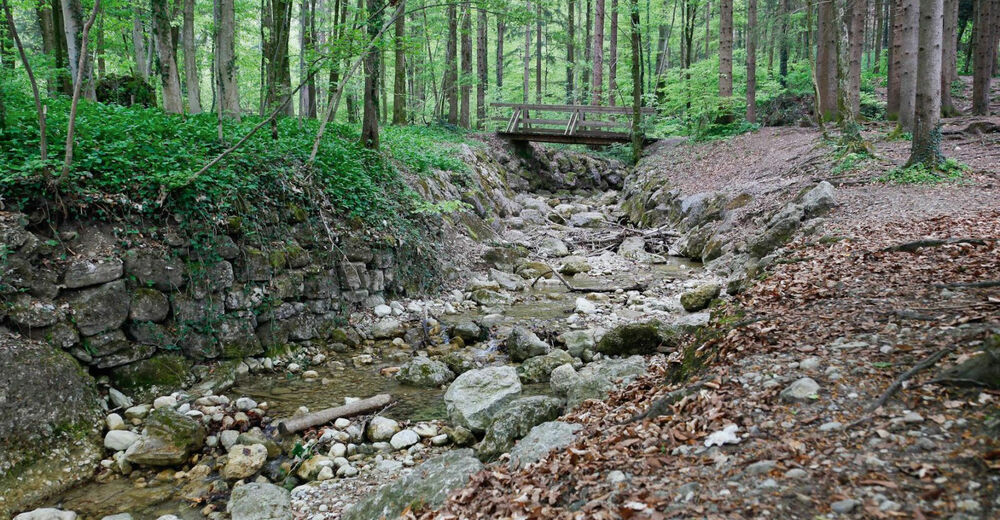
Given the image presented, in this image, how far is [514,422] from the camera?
447 cm

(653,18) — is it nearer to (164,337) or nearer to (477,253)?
(477,253)

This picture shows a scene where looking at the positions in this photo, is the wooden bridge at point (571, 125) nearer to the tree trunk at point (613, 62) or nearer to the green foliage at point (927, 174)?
the tree trunk at point (613, 62)

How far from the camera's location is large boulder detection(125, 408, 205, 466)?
457 centimetres

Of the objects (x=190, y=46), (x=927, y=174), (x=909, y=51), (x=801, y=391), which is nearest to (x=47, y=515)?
(x=801, y=391)

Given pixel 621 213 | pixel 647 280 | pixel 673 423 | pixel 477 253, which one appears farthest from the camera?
pixel 621 213

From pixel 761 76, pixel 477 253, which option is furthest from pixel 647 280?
pixel 761 76

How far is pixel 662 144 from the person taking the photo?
21.5 meters

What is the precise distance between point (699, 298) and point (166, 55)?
9507 millimetres

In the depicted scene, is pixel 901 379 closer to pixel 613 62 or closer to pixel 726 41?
pixel 726 41

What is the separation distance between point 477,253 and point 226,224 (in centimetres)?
558

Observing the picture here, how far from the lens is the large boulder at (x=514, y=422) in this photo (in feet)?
14.2

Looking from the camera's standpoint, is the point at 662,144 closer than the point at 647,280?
No

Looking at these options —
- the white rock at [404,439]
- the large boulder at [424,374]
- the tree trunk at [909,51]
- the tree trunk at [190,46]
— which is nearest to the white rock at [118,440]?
the white rock at [404,439]

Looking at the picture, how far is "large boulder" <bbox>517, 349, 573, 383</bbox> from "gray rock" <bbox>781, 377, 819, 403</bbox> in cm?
345
